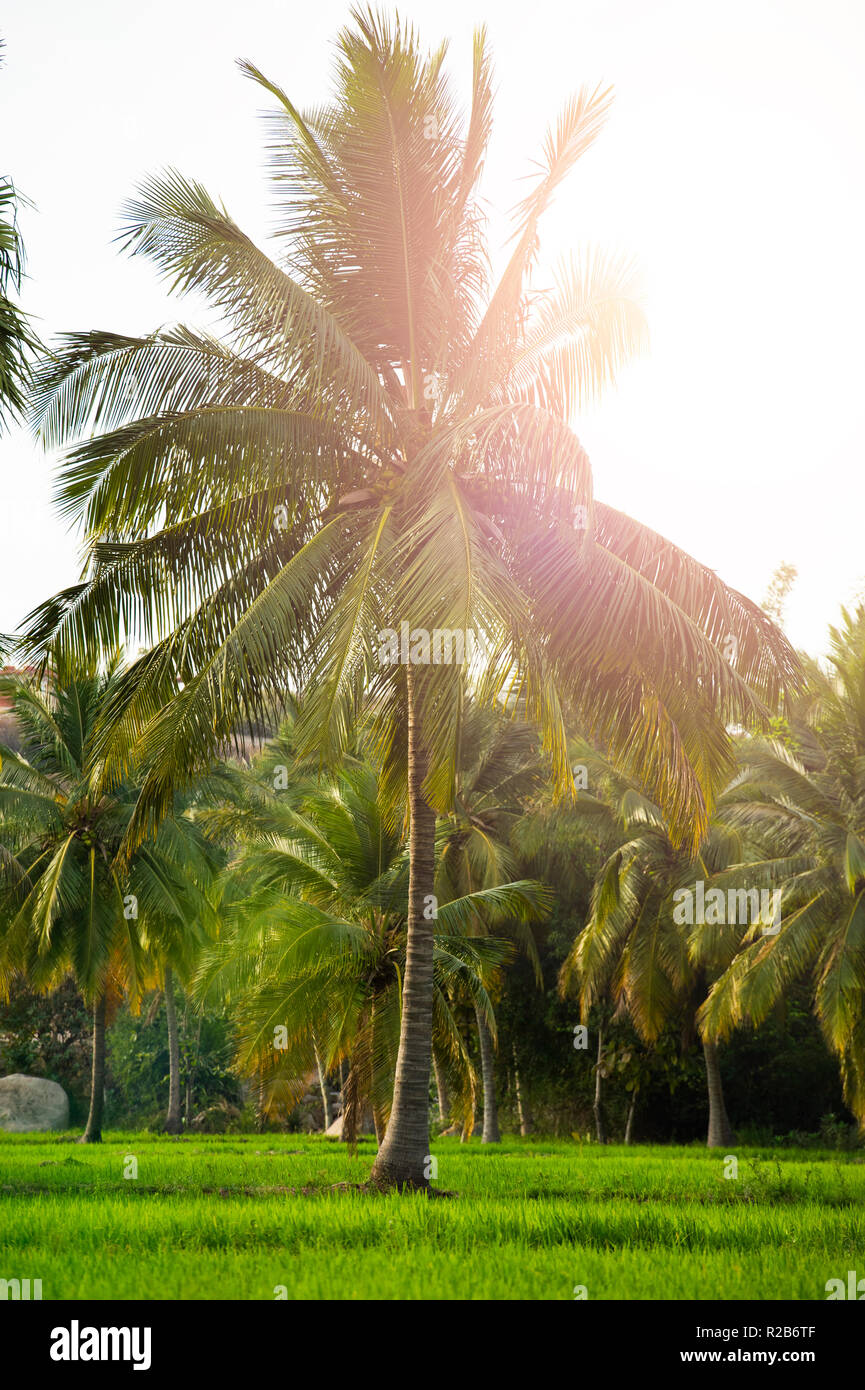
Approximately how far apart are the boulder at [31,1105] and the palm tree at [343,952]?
15273 mm

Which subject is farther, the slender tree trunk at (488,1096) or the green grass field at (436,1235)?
the slender tree trunk at (488,1096)

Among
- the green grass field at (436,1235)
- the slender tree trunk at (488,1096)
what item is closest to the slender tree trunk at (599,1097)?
the slender tree trunk at (488,1096)

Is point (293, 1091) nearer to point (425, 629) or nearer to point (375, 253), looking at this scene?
point (425, 629)

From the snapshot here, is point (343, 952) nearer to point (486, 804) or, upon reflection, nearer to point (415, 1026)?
point (415, 1026)

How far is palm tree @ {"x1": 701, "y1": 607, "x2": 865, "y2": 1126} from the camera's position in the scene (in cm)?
1695

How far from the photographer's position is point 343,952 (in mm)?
14297

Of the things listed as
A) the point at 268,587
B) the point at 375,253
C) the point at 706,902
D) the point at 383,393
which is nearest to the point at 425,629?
the point at 268,587

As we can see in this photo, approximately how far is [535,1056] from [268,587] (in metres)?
21.2

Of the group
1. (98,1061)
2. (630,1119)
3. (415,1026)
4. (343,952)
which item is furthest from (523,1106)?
(415,1026)

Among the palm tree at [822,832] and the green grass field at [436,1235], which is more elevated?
the palm tree at [822,832]

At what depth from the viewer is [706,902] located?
21.0 meters

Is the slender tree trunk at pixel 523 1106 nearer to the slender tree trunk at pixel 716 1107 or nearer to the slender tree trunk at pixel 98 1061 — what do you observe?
the slender tree trunk at pixel 716 1107

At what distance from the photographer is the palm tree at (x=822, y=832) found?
1695cm

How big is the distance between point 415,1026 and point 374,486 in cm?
531
